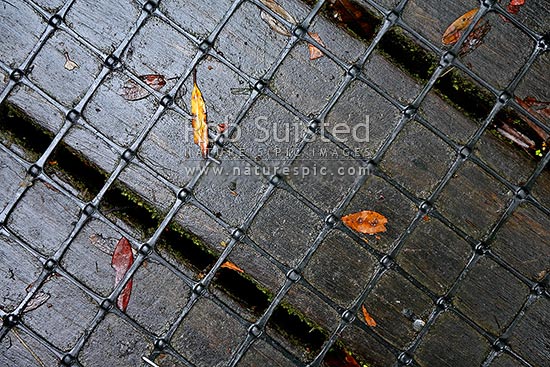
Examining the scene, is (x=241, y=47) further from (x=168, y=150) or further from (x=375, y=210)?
(x=375, y=210)

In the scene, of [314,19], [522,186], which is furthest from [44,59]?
[522,186]

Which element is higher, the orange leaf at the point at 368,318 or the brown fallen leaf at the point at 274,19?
the brown fallen leaf at the point at 274,19

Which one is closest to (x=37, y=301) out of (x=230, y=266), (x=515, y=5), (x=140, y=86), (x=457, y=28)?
(x=230, y=266)

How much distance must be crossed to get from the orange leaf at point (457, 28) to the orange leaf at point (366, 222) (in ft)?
2.91

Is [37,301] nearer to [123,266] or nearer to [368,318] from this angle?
[123,266]

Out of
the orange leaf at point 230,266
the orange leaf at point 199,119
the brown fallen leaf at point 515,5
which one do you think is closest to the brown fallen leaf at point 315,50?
the orange leaf at point 199,119

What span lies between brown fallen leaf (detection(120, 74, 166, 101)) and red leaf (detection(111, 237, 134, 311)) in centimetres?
71

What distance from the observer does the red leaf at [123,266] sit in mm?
2459

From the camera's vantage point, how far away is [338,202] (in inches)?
97.2

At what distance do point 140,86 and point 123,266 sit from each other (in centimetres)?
86
